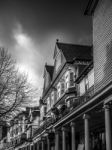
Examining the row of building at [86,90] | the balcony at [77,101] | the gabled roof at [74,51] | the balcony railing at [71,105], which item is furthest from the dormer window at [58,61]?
the balcony railing at [71,105]

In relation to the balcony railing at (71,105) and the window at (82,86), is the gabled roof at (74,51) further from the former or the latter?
the balcony railing at (71,105)

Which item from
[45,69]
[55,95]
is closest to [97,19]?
[55,95]

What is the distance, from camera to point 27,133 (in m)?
68.2

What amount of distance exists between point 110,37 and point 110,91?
6.98 metres

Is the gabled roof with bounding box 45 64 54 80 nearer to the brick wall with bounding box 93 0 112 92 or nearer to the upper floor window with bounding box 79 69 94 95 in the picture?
the upper floor window with bounding box 79 69 94 95

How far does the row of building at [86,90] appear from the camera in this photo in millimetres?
19383

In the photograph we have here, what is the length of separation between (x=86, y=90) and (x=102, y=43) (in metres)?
7.11

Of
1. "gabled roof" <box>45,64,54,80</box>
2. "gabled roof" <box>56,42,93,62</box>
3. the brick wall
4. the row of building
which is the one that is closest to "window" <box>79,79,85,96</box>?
the row of building

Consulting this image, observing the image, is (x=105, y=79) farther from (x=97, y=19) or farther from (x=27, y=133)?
(x=27, y=133)

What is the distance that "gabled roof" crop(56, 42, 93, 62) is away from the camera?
1431 inches

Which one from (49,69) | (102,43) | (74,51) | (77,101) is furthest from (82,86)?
(49,69)

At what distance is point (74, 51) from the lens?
38594 millimetres

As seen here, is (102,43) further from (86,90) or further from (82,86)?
(82,86)

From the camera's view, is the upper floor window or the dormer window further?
the dormer window
